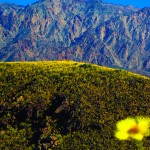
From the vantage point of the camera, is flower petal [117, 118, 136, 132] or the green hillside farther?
the green hillside

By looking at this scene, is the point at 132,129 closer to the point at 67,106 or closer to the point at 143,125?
the point at 143,125

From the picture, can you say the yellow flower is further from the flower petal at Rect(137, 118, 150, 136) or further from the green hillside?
the green hillside

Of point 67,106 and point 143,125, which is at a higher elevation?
point 67,106

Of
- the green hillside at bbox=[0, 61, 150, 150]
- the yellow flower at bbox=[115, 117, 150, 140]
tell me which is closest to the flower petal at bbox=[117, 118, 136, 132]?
the yellow flower at bbox=[115, 117, 150, 140]

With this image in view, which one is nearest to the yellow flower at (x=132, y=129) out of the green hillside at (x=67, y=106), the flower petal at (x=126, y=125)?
the flower petal at (x=126, y=125)

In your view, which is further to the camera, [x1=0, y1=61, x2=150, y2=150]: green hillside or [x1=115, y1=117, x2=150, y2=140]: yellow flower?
[x1=0, y1=61, x2=150, y2=150]: green hillside

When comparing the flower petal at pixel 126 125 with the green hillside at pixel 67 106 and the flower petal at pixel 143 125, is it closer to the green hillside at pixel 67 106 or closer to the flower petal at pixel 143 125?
the flower petal at pixel 143 125

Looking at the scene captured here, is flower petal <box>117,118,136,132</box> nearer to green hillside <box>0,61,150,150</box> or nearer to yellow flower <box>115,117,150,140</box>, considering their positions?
yellow flower <box>115,117,150,140</box>

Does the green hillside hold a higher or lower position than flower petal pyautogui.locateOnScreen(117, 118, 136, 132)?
higher

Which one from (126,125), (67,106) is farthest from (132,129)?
(67,106)
